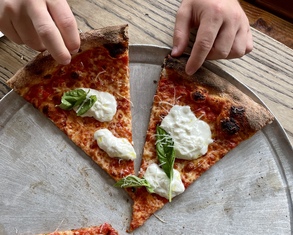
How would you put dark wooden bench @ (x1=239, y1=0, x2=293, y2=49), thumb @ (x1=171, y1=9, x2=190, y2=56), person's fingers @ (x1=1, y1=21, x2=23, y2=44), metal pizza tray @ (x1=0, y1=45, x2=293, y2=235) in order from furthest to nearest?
dark wooden bench @ (x1=239, y1=0, x2=293, y2=49)
thumb @ (x1=171, y1=9, x2=190, y2=56)
metal pizza tray @ (x1=0, y1=45, x2=293, y2=235)
person's fingers @ (x1=1, y1=21, x2=23, y2=44)

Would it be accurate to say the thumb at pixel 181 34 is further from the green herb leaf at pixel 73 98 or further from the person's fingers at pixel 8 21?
the person's fingers at pixel 8 21

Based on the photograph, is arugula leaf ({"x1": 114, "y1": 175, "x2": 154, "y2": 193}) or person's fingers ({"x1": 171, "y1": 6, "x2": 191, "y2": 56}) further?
person's fingers ({"x1": 171, "y1": 6, "x2": 191, "y2": 56})

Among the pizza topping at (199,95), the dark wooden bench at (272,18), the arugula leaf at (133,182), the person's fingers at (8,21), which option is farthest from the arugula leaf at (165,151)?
the dark wooden bench at (272,18)

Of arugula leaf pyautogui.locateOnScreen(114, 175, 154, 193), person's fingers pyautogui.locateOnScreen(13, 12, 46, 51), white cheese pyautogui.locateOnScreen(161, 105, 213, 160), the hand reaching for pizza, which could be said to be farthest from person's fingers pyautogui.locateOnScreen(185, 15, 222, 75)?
person's fingers pyautogui.locateOnScreen(13, 12, 46, 51)

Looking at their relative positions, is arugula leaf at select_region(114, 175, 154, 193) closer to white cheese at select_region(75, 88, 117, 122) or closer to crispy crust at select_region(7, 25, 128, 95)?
white cheese at select_region(75, 88, 117, 122)

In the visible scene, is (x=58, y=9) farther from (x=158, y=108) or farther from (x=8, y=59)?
(x=158, y=108)

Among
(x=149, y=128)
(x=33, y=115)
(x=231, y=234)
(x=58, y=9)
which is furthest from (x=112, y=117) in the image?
(x=231, y=234)

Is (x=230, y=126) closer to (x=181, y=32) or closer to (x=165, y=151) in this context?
(x=165, y=151)
